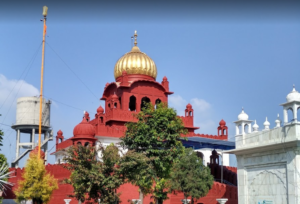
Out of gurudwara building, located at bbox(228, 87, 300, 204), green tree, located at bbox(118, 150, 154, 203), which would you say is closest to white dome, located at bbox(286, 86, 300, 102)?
gurudwara building, located at bbox(228, 87, 300, 204)

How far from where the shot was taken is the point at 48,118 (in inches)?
1716

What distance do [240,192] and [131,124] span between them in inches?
288

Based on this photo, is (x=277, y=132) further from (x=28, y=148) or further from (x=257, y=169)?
(x=28, y=148)

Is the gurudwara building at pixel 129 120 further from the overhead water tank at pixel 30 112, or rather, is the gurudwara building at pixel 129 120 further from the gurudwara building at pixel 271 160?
the gurudwara building at pixel 271 160

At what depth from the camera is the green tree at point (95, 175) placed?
1964cm

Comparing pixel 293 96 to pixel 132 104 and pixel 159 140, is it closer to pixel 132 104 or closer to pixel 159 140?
pixel 159 140

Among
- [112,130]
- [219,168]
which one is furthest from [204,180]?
[112,130]

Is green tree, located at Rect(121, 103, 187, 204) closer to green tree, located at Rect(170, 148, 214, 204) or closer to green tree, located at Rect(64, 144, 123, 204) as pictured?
green tree, located at Rect(170, 148, 214, 204)

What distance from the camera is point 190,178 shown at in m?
26.1

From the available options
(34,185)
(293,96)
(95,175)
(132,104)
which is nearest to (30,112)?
(132,104)

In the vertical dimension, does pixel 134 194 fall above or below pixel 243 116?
below

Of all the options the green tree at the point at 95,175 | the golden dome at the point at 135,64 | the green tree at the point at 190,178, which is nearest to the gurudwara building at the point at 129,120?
the golden dome at the point at 135,64

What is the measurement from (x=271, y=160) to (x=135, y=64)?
65.8 ft

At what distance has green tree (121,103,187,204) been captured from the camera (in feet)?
81.1
